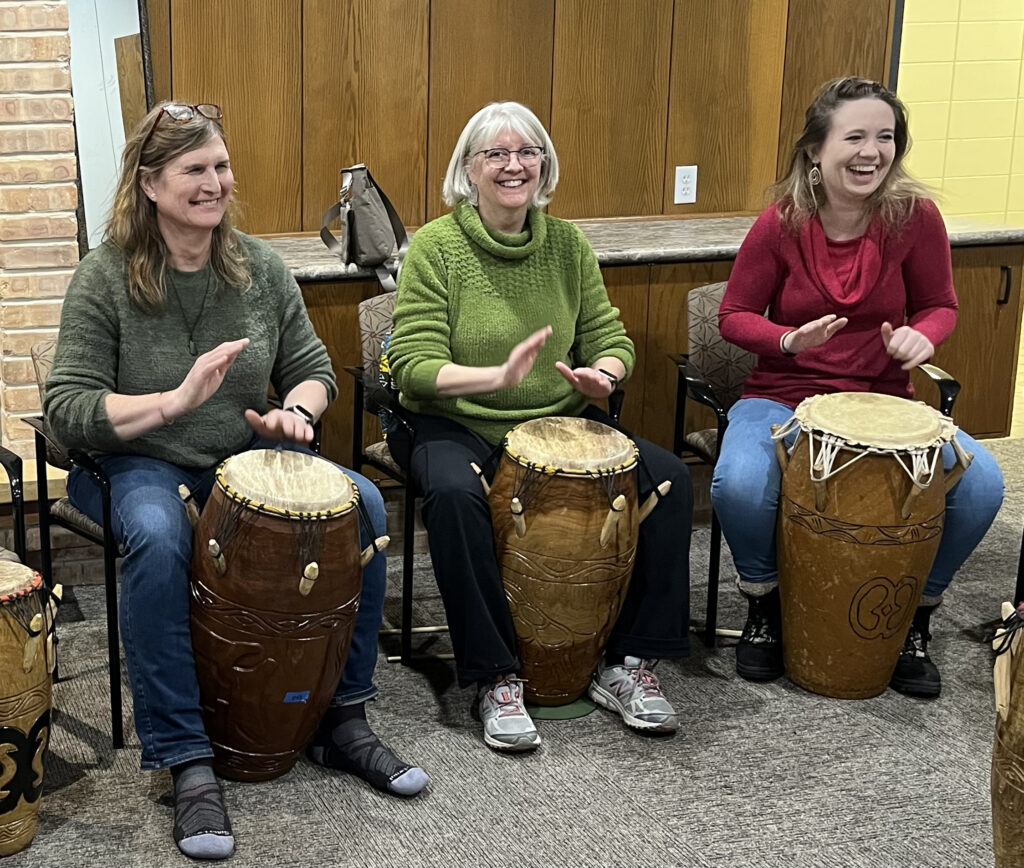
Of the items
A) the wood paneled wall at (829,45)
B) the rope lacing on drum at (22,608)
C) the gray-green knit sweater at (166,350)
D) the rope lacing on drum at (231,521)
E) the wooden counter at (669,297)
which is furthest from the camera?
the wood paneled wall at (829,45)

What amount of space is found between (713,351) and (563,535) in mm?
871

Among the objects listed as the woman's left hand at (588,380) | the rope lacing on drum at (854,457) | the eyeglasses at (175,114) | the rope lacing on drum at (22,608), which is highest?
the eyeglasses at (175,114)

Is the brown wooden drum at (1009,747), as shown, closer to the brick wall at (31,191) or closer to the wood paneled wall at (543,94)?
the wood paneled wall at (543,94)

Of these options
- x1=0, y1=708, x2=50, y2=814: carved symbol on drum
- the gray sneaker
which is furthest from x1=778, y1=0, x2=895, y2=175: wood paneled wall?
x1=0, y1=708, x2=50, y2=814: carved symbol on drum

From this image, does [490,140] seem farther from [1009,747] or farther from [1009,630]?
[1009,747]

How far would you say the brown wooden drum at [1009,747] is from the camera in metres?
2.03

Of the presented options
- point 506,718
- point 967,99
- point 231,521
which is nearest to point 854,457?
point 506,718

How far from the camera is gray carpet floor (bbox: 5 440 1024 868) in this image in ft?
7.84

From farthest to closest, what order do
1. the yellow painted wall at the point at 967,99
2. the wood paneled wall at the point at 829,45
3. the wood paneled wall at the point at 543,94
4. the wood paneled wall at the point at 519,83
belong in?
1. the yellow painted wall at the point at 967,99
2. the wood paneled wall at the point at 829,45
3. the wood paneled wall at the point at 519,83
4. the wood paneled wall at the point at 543,94

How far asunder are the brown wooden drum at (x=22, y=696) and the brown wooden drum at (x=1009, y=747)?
150 centimetres

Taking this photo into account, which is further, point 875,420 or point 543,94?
point 543,94

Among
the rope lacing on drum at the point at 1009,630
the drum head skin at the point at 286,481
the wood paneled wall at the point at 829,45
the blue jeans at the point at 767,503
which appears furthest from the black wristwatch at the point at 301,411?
the wood paneled wall at the point at 829,45

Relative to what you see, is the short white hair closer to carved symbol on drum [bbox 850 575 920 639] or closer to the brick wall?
the brick wall

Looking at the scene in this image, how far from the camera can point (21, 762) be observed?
2.29 meters
